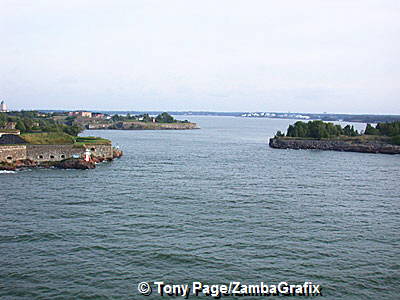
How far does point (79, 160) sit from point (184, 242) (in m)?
22.8

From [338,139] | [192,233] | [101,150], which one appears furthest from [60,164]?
[338,139]

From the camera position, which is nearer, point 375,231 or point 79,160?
point 375,231

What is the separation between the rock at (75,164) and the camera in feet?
119

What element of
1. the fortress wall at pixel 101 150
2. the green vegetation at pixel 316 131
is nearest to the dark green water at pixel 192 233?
the fortress wall at pixel 101 150

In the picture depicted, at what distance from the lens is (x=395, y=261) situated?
49.5ft

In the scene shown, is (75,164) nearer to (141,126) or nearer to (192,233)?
(192,233)

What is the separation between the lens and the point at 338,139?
63.3 meters

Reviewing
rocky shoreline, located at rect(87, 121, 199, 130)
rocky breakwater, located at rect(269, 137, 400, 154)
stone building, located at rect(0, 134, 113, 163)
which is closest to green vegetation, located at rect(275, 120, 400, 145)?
rocky breakwater, located at rect(269, 137, 400, 154)

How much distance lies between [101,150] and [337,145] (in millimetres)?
33546

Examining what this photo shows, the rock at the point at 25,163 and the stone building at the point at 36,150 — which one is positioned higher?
the stone building at the point at 36,150

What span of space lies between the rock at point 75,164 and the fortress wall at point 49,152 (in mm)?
1429

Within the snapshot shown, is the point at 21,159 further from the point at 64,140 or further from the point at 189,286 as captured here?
the point at 189,286

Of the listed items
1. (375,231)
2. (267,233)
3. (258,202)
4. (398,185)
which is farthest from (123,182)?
(398,185)

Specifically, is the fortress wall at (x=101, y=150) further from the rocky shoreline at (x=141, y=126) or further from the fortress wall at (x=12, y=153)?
the rocky shoreline at (x=141, y=126)
